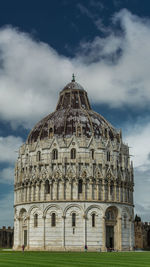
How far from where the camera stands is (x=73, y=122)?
85250 millimetres

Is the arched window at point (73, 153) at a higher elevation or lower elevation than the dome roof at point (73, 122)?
lower

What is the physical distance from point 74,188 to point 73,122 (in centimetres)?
1503

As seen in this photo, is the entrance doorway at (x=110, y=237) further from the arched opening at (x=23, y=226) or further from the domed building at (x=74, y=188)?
the arched opening at (x=23, y=226)

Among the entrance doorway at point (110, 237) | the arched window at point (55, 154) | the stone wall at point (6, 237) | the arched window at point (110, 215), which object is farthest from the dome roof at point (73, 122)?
the stone wall at point (6, 237)

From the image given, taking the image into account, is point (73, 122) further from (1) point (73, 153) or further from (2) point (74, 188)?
(2) point (74, 188)

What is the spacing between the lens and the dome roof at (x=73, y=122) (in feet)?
276

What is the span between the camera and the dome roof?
8419cm

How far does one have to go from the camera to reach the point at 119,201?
80750 millimetres

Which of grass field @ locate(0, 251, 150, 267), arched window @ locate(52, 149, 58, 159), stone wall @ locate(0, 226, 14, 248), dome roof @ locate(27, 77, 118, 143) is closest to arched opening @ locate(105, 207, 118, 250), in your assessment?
arched window @ locate(52, 149, 58, 159)

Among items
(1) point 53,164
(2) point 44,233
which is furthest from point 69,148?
(2) point 44,233

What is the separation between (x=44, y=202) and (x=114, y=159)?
55.7 ft

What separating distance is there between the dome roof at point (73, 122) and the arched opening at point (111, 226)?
15.8m

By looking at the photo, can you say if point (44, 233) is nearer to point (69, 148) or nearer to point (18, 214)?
point (18, 214)

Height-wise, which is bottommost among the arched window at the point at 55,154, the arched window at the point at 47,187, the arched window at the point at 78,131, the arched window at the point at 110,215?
the arched window at the point at 110,215
